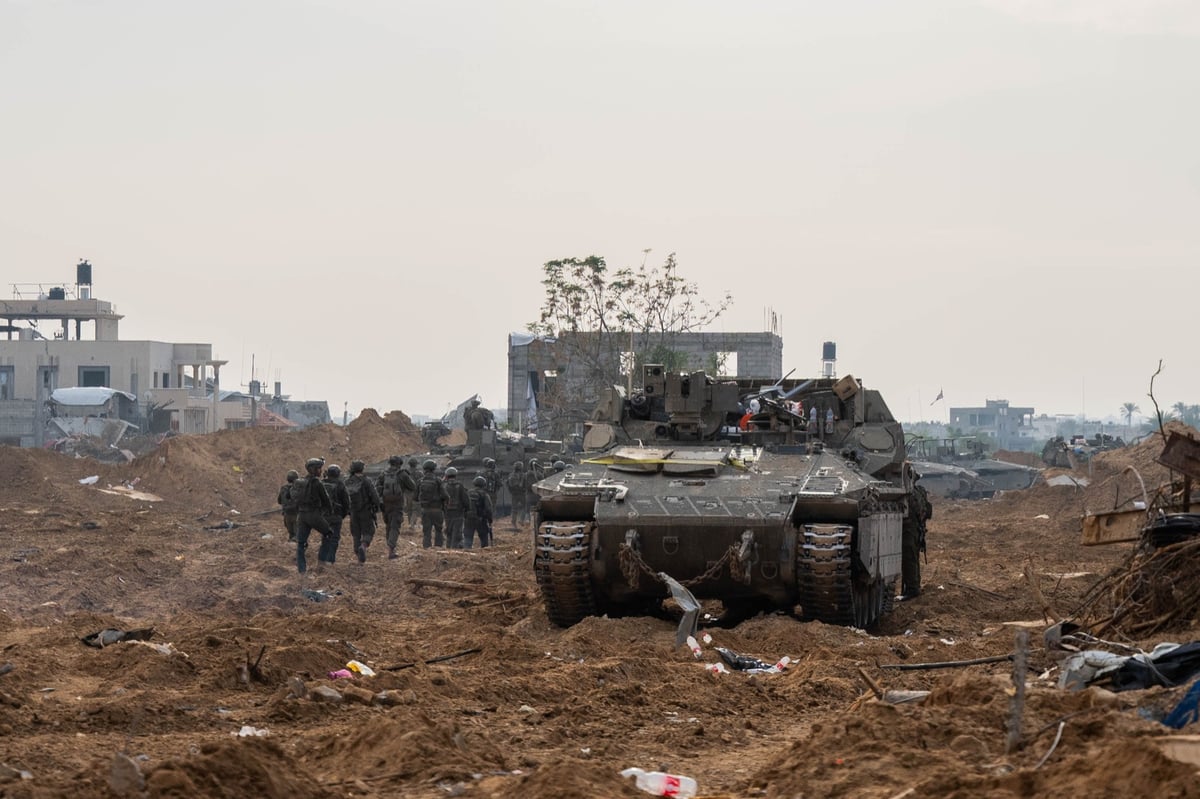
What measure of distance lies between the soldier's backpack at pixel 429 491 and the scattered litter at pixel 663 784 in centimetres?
1715

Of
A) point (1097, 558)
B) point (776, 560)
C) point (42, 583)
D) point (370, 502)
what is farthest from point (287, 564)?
point (1097, 558)

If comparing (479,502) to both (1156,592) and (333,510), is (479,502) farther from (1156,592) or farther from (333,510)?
(1156,592)

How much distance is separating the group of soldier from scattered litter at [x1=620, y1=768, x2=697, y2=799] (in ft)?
32.4

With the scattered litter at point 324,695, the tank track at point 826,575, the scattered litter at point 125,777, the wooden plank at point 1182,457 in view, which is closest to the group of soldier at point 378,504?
the tank track at point 826,575

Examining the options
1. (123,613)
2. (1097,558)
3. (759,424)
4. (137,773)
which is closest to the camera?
(137,773)

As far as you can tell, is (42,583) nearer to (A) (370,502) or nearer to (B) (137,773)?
(A) (370,502)

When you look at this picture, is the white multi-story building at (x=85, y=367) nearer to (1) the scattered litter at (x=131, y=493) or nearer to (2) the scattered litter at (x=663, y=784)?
(1) the scattered litter at (x=131, y=493)

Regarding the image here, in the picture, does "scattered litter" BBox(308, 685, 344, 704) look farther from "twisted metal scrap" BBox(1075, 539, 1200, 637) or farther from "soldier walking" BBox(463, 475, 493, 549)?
"soldier walking" BBox(463, 475, 493, 549)

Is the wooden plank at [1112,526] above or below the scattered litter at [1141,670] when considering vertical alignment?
above

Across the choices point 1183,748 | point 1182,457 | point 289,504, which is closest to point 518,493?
point 289,504

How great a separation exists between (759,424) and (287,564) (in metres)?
7.25

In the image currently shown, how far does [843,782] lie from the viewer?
6.64m

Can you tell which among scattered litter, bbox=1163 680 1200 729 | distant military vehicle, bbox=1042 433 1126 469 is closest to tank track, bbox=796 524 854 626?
scattered litter, bbox=1163 680 1200 729

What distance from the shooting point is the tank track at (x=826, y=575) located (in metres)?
13.2
